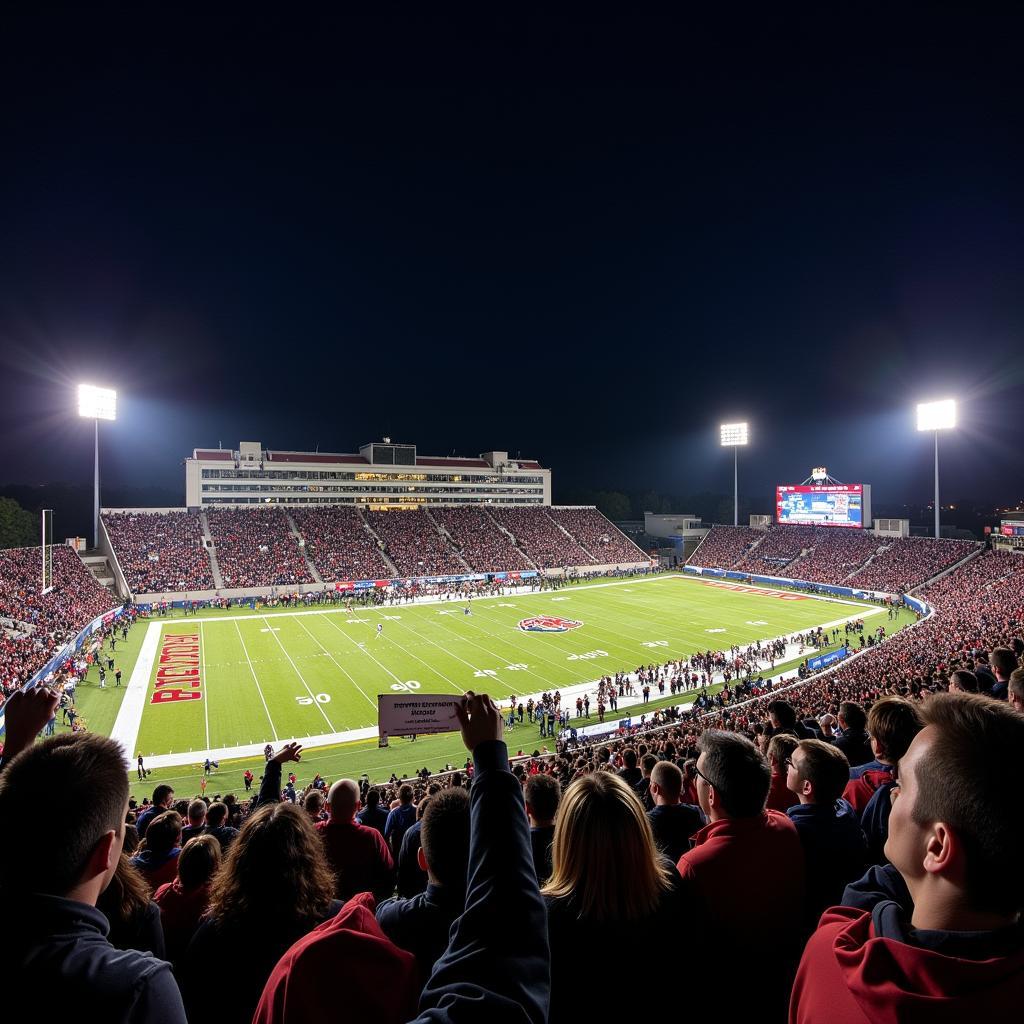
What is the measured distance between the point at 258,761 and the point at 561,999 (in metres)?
20.9

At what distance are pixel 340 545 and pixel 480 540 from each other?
52.5 ft

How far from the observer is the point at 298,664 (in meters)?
30.8

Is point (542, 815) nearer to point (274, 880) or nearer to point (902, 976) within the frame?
point (274, 880)

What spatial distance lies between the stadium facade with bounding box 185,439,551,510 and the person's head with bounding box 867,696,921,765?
68.5 metres

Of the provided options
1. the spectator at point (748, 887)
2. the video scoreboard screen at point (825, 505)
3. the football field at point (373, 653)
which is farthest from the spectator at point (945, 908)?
the video scoreboard screen at point (825, 505)

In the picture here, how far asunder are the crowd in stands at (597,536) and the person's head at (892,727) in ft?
212

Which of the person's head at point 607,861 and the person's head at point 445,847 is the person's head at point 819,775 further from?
the person's head at point 445,847

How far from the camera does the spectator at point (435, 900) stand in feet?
8.26

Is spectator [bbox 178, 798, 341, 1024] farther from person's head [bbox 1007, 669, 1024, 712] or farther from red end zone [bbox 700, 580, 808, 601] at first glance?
red end zone [bbox 700, 580, 808, 601]

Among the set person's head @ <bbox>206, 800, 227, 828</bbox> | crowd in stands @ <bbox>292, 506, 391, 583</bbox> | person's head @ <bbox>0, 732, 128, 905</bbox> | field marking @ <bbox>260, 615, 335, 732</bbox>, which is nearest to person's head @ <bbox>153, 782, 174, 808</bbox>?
person's head @ <bbox>206, 800, 227, 828</bbox>

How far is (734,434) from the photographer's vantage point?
254 feet

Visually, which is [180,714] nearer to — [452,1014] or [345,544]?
[452,1014]

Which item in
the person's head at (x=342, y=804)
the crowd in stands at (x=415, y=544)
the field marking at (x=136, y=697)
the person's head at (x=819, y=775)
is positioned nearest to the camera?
the person's head at (x=819, y=775)

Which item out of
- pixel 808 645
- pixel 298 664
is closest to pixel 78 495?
pixel 298 664
